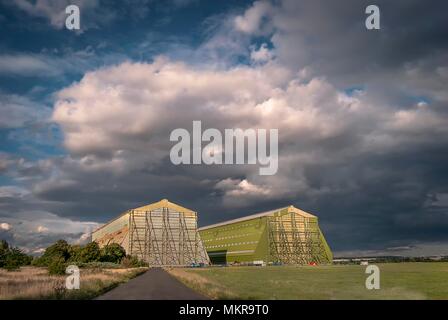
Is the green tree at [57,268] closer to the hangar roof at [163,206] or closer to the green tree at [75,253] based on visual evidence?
the green tree at [75,253]

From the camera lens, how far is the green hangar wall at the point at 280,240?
159125 mm

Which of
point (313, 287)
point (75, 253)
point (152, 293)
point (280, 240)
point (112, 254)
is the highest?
point (152, 293)

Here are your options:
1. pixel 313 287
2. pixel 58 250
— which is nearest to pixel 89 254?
pixel 58 250

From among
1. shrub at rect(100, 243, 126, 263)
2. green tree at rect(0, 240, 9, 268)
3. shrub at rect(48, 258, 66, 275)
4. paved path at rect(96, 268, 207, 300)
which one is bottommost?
shrub at rect(100, 243, 126, 263)

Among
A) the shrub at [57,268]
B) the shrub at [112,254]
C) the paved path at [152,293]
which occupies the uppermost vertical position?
the paved path at [152,293]

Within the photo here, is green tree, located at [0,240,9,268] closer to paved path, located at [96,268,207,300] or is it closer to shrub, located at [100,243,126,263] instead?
shrub, located at [100,243,126,263]

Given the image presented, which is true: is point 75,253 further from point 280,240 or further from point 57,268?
point 280,240

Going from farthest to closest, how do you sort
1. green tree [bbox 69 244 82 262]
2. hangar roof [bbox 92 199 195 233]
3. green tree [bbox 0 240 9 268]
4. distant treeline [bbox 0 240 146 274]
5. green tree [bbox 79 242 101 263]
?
hangar roof [bbox 92 199 195 233] < green tree [bbox 79 242 101 263] < green tree [bbox 69 244 82 262] < distant treeline [bbox 0 240 146 274] < green tree [bbox 0 240 9 268]

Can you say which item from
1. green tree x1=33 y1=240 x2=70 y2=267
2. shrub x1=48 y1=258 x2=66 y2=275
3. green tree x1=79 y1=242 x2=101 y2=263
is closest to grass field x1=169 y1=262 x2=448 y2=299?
shrub x1=48 y1=258 x2=66 y2=275

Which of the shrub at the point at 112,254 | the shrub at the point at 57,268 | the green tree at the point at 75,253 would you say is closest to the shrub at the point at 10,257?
the green tree at the point at 75,253

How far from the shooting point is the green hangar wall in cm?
15912

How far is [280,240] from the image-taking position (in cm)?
16212

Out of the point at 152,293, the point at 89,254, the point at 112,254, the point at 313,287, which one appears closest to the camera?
the point at 152,293
